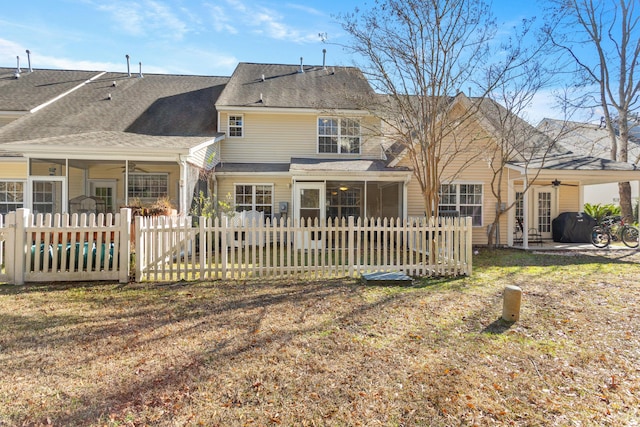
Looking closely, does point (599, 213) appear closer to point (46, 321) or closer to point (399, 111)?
point (399, 111)

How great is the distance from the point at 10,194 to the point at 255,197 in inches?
367

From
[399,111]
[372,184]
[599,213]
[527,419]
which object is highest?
[399,111]

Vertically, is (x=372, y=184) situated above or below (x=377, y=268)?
above

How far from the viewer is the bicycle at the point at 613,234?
13117 millimetres

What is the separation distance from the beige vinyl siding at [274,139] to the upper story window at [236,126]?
161 mm

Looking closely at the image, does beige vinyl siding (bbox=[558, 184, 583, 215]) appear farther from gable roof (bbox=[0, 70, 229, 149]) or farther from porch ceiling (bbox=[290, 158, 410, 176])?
gable roof (bbox=[0, 70, 229, 149])

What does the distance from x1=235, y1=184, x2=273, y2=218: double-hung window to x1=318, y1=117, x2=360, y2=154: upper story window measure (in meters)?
3.05

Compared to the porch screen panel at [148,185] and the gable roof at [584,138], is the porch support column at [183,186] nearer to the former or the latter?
the porch screen panel at [148,185]

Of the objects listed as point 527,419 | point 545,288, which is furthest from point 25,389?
point 545,288

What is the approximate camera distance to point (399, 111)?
1048 cm

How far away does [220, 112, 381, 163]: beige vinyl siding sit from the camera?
1547 centimetres

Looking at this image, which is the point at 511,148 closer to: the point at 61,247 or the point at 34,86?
the point at 61,247

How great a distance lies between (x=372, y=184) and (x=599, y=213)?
11775mm

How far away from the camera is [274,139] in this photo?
15.6m
